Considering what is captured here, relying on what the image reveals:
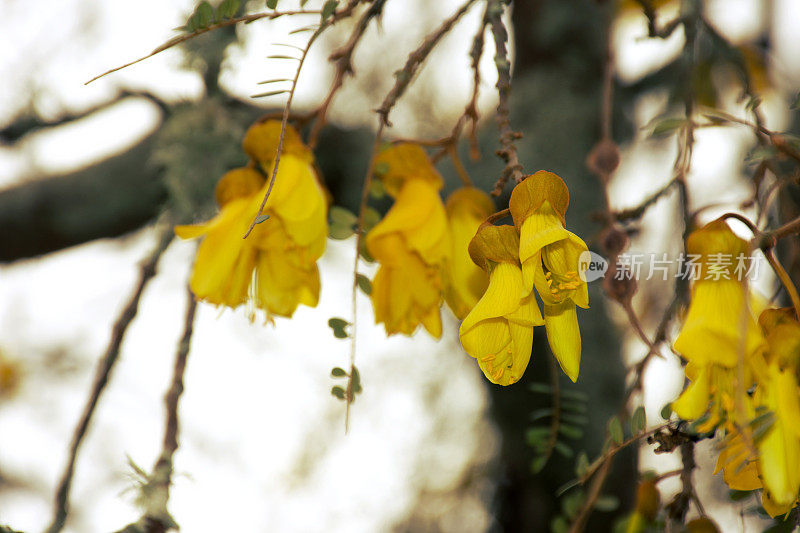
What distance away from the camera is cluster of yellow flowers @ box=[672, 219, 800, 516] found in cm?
28

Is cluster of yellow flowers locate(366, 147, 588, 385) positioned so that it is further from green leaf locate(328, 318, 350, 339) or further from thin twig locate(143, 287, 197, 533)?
thin twig locate(143, 287, 197, 533)

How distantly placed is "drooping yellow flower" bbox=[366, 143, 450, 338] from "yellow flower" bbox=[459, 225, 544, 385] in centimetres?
7

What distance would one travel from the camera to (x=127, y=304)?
54 centimetres

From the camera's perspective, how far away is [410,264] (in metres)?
0.39

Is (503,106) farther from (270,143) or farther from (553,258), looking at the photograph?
(270,143)

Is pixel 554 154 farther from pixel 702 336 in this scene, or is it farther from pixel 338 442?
pixel 338 442

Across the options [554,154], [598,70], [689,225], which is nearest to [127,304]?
[689,225]

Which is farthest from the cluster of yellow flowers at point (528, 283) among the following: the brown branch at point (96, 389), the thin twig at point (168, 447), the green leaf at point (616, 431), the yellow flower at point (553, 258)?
the brown branch at point (96, 389)

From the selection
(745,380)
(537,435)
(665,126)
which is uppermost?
(665,126)

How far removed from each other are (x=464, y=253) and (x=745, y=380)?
0.16m

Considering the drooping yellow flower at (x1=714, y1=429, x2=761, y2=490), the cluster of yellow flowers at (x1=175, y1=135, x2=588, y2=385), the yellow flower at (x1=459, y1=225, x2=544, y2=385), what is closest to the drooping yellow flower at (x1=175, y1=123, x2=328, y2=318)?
the cluster of yellow flowers at (x1=175, y1=135, x2=588, y2=385)

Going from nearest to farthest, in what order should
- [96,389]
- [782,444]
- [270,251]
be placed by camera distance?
1. [782,444]
2. [270,251]
3. [96,389]

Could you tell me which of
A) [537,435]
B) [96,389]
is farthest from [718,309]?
[96,389]

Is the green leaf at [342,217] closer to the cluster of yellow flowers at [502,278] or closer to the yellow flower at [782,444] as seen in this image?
the cluster of yellow flowers at [502,278]
